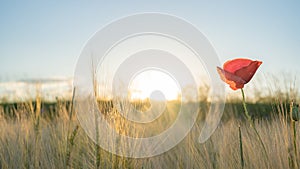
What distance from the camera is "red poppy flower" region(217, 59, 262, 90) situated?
1.23 m

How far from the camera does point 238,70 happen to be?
1.24m

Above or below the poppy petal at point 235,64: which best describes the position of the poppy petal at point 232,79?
below

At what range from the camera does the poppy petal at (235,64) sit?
4.03 ft

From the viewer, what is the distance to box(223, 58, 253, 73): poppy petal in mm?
1229

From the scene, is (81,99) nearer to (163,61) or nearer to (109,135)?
(109,135)

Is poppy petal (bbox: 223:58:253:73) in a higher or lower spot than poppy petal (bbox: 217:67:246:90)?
higher

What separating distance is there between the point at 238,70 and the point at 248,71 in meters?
0.04

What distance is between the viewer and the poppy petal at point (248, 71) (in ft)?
4.04

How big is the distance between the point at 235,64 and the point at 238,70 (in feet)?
0.09

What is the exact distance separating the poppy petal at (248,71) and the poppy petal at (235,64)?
0.04 feet

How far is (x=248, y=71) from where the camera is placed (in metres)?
1.24

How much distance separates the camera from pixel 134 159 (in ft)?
5.78

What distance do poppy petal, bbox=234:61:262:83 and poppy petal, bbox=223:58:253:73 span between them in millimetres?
12

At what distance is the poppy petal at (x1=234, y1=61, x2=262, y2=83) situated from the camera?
4.04 ft
